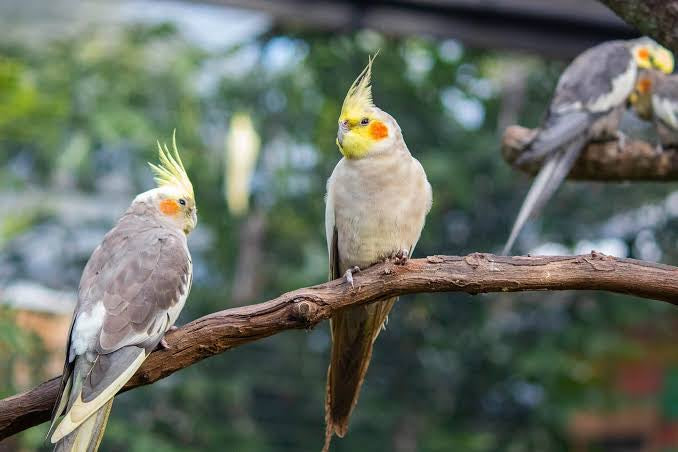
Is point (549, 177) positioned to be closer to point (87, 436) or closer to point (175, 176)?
point (175, 176)

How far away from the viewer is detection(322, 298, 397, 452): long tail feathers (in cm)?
253

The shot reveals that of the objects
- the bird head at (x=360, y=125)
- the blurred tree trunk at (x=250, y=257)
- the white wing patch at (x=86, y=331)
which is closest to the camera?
the white wing patch at (x=86, y=331)

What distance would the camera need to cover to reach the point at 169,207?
2684mm

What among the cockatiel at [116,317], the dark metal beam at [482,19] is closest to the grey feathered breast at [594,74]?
the dark metal beam at [482,19]

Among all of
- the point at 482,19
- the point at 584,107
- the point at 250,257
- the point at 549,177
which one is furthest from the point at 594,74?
the point at 250,257

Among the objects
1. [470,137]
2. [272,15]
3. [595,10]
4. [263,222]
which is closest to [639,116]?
[595,10]

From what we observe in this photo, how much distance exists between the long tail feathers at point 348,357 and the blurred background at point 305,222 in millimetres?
2439

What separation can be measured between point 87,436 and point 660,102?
307cm

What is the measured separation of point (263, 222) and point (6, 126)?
2.02m

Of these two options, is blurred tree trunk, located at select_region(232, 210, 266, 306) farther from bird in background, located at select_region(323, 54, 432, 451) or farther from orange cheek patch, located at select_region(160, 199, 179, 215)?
bird in background, located at select_region(323, 54, 432, 451)

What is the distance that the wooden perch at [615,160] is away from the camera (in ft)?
12.9

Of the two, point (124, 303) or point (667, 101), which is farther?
point (667, 101)

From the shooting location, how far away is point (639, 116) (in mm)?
4312

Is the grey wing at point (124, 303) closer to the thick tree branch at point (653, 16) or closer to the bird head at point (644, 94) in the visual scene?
the thick tree branch at point (653, 16)
